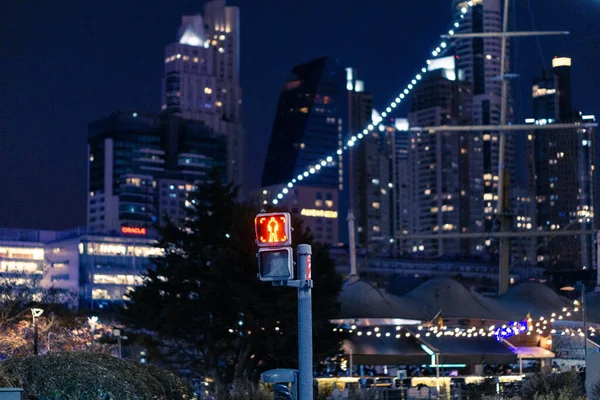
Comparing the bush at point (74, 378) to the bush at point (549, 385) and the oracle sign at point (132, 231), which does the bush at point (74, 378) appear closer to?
the bush at point (549, 385)

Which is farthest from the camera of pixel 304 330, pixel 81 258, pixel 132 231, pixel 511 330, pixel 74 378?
pixel 132 231

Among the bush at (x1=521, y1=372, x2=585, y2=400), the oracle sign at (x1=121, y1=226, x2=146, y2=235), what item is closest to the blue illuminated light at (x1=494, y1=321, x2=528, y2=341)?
the bush at (x1=521, y1=372, x2=585, y2=400)

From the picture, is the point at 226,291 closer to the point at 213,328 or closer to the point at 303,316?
the point at 213,328

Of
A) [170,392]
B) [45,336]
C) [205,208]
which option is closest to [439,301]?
[205,208]

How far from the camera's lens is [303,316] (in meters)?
13.7

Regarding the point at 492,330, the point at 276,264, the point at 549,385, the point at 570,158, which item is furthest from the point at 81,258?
the point at 276,264

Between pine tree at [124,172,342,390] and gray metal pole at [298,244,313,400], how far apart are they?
72.7ft

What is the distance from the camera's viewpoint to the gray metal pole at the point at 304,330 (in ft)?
44.2

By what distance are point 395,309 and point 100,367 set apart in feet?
83.8

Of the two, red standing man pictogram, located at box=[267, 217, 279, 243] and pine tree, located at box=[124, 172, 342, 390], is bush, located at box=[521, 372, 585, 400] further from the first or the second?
red standing man pictogram, located at box=[267, 217, 279, 243]

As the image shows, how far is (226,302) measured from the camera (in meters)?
37.7

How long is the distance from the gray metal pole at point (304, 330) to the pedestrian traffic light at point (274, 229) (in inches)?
14.3

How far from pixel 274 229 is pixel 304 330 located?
137 centimetres

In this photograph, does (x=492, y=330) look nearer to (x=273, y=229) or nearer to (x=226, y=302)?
(x=226, y=302)
